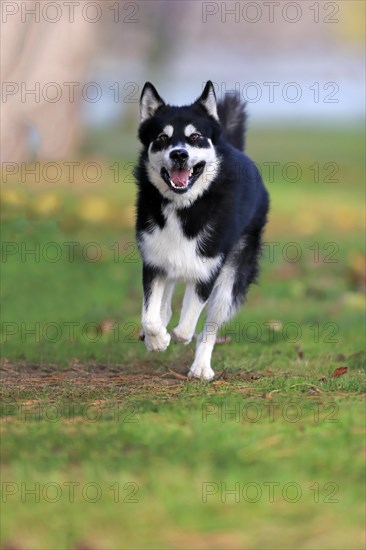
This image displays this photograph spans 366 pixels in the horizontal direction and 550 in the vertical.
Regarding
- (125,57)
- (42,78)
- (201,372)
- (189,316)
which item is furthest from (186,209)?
(125,57)

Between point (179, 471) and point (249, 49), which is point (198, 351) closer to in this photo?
point (179, 471)

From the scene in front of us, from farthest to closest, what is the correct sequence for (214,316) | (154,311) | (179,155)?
1. (214,316)
2. (154,311)
3. (179,155)

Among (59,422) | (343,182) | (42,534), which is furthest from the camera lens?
(343,182)

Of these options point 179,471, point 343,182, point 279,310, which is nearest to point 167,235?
point 179,471

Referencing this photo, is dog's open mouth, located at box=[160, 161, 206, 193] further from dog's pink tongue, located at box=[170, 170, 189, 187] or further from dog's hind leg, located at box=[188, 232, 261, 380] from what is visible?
dog's hind leg, located at box=[188, 232, 261, 380]

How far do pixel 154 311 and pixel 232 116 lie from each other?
190 centimetres

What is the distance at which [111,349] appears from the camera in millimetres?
8141

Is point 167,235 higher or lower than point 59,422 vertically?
higher

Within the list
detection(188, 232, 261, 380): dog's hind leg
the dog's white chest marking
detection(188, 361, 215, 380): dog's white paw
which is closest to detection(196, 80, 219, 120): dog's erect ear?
the dog's white chest marking

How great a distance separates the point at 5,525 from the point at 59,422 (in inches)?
40.3

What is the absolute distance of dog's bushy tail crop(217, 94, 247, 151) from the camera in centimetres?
769

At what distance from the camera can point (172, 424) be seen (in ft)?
16.7

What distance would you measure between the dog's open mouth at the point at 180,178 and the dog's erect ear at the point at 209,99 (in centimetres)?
44

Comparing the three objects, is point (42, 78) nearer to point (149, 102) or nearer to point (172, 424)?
point (149, 102)
